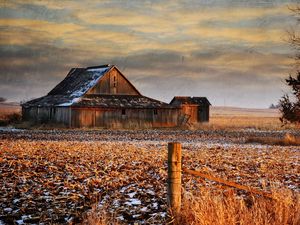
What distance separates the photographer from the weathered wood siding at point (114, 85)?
52656 millimetres

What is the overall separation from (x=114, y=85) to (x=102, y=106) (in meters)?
5.70

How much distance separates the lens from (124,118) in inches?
1988

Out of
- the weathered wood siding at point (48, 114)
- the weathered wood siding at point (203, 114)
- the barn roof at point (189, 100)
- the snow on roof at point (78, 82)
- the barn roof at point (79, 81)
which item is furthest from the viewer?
the barn roof at point (189, 100)

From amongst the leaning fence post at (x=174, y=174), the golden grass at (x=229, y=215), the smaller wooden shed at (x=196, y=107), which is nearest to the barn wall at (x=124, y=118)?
the smaller wooden shed at (x=196, y=107)

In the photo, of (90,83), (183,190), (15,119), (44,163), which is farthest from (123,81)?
(183,190)

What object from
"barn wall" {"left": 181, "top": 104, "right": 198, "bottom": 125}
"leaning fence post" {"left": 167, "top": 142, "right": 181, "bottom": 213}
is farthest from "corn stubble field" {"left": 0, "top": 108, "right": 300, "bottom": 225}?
"barn wall" {"left": 181, "top": 104, "right": 198, "bottom": 125}

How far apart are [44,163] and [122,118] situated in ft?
115

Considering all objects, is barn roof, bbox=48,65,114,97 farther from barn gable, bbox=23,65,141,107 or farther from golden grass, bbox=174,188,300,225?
golden grass, bbox=174,188,300,225

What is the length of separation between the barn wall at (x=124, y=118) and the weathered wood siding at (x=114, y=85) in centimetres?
378

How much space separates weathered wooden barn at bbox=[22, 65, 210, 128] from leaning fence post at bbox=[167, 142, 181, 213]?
133 ft

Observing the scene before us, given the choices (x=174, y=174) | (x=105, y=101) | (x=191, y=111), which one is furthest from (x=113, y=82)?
(x=174, y=174)

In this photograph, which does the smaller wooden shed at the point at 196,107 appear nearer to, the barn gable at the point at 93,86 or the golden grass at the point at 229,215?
the barn gable at the point at 93,86

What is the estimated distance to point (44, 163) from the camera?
15.2 meters

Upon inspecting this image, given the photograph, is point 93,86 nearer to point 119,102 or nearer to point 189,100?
point 119,102
